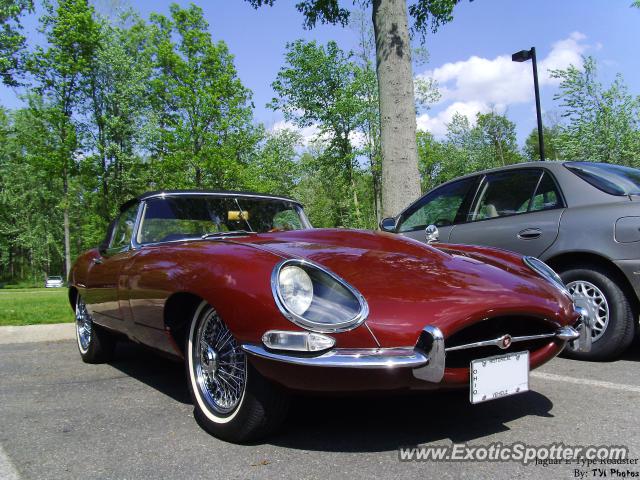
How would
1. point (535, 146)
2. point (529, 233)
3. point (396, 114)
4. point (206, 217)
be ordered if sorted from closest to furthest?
point (206, 217) < point (529, 233) < point (396, 114) < point (535, 146)

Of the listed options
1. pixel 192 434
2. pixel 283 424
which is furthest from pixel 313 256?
pixel 192 434

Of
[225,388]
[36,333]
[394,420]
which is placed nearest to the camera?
[225,388]

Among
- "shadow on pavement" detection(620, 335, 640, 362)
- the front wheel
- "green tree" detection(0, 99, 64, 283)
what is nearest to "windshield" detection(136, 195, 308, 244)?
the front wheel

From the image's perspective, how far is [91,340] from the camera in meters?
4.41

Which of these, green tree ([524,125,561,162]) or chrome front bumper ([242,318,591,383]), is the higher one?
green tree ([524,125,561,162])

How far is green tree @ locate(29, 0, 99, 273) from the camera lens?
74.8 ft

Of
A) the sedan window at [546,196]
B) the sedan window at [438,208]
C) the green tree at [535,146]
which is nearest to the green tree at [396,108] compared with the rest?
the sedan window at [438,208]

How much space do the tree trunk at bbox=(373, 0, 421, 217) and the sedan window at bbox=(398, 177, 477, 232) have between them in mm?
1741

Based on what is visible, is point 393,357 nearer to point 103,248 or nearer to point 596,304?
point 596,304

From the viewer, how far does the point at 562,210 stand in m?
4.23

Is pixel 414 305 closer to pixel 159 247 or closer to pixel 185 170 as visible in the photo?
Result: pixel 159 247

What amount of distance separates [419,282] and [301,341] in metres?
0.64

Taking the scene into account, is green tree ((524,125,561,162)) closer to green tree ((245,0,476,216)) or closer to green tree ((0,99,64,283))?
green tree ((0,99,64,283))

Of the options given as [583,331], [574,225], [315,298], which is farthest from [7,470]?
[574,225]
